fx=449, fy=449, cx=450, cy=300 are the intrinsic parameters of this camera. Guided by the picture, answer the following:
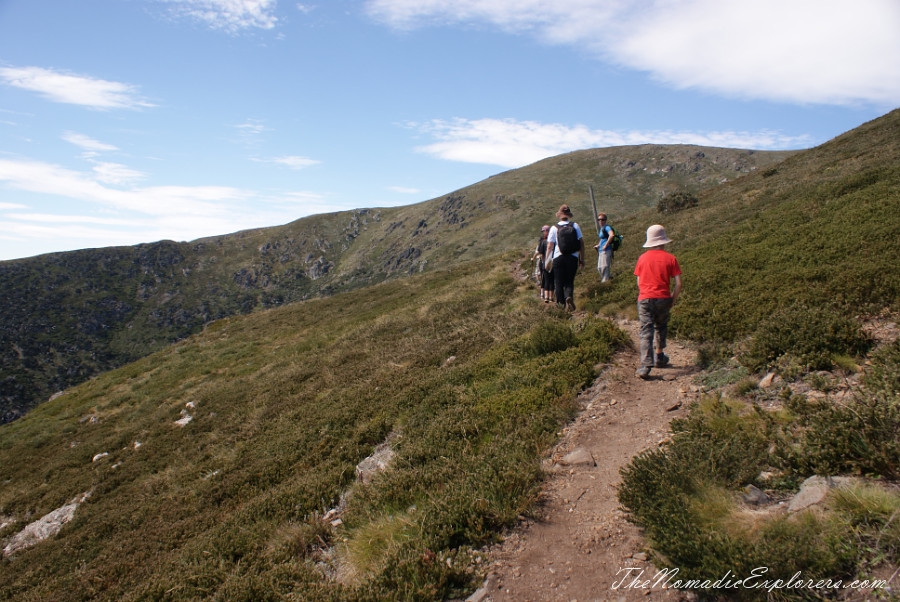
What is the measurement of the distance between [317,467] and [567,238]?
331 inches

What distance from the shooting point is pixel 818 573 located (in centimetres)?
Answer: 309

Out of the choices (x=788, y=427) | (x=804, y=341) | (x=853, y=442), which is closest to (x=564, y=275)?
(x=804, y=341)

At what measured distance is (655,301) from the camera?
8312 millimetres

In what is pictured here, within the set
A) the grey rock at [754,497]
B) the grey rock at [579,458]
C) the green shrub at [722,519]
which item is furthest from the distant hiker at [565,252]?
the grey rock at [754,497]

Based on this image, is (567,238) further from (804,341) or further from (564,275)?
(804,341)

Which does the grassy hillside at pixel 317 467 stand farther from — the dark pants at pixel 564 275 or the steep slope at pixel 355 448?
the dark pants at pixel 564 275

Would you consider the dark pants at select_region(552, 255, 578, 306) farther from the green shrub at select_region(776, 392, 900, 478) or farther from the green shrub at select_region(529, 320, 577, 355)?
the green shrub at select_region(776, 392, 900, 478)

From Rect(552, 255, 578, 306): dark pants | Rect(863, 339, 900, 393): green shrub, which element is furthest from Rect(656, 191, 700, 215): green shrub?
Rect(863, 339, 900, 393): green shrub

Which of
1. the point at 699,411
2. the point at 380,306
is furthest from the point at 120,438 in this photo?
the point at 699,411

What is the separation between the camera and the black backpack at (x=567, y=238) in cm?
1227

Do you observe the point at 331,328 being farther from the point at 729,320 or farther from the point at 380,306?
the point at 729,320

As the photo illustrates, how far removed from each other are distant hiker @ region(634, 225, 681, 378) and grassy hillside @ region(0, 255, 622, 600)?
110 cm

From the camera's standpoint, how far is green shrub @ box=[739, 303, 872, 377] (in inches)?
248

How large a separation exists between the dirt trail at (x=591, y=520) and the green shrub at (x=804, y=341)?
1136 mm
